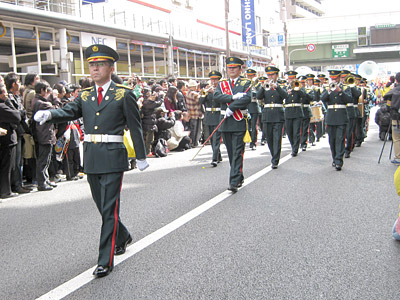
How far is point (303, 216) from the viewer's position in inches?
225

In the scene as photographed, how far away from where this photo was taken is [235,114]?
7414 millimetres

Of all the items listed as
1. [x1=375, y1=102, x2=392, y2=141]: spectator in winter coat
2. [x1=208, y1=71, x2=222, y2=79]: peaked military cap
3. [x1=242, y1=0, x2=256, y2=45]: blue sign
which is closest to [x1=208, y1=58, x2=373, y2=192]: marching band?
[x1=208, y1=71, x2=222, y2=79]: peaked military cap

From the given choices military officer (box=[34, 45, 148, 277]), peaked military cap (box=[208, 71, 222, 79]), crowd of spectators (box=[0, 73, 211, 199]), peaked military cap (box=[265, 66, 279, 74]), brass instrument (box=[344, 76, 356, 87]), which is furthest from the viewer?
peaked military cap (box=[208, 71, 222, 79])

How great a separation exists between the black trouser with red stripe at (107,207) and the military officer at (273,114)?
5.70 meters

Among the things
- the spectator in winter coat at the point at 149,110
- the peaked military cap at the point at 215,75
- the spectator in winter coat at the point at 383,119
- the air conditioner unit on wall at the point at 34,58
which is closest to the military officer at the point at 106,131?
the peaked military cap at the point at 215,75

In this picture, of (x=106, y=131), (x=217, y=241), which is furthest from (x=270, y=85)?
(x=106, y=131)

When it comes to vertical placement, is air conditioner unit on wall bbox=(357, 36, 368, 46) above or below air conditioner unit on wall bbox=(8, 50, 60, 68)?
above

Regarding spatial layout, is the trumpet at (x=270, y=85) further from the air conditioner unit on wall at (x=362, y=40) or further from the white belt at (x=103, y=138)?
the air conditioner unit on wall at (x=362, y=40)

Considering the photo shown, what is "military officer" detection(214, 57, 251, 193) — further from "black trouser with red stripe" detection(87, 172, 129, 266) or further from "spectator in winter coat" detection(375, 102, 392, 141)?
"spectator in winter coat" detection(375, 102, 392, 141)

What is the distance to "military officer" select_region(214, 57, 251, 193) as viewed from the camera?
23.8 feet

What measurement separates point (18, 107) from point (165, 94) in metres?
6.54

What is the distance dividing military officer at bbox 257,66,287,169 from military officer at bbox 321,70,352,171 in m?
0.98

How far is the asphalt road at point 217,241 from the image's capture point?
3.70 m

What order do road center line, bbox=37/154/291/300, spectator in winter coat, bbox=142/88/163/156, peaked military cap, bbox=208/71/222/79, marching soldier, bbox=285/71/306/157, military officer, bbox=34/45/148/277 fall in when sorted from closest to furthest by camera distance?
road center line, bbox=37/154/291/300
military officer, bbox=34/45/148/277
peaked military cap, bbox=208/71/222/79
spectator in winter coat, bbox=142/88/163/156
marching soldier, bbox=285/71/306/157
